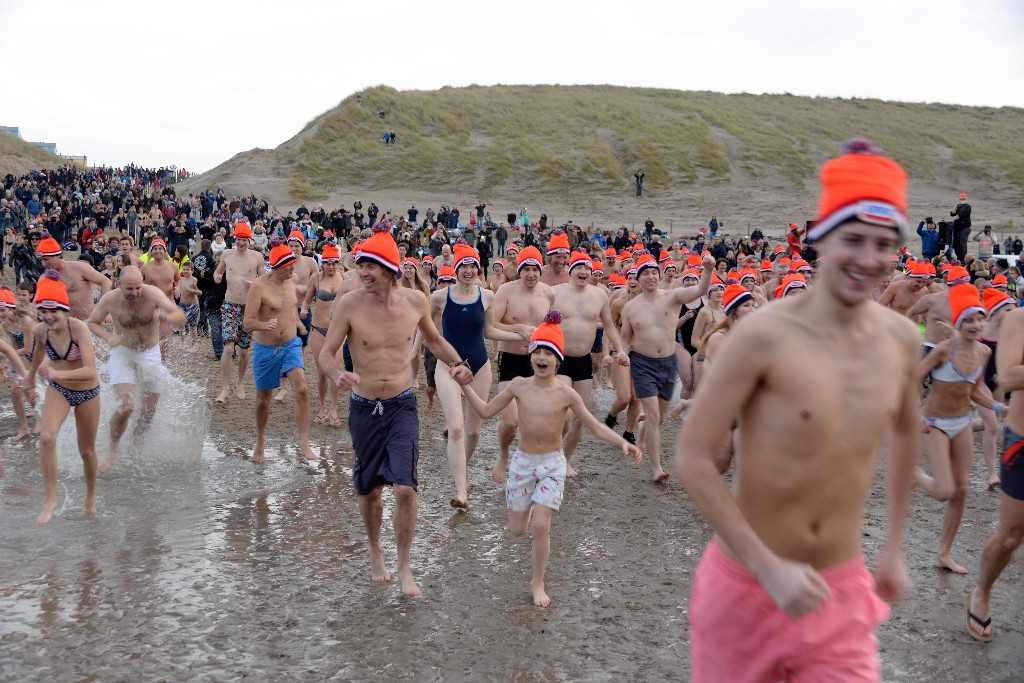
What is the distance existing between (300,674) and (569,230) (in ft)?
97.0

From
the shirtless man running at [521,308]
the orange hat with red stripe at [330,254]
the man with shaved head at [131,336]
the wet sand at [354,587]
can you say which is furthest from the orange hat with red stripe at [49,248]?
the shirtless man running at [521,308]

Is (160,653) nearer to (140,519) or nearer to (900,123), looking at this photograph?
(140,519)

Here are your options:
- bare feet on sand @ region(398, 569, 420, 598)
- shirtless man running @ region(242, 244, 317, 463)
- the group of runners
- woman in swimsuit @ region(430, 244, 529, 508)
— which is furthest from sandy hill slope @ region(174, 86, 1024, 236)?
bare feet on sand @ region(398, 569, 420, 598)

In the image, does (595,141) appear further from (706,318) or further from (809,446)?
(809,446)

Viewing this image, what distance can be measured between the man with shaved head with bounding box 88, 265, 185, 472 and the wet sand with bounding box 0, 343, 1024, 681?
59 cm

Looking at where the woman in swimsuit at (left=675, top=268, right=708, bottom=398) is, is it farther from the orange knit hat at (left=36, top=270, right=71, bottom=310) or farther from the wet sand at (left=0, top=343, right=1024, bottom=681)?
the orange knit hat at (left=36, top=270, right=71, bottom=310)

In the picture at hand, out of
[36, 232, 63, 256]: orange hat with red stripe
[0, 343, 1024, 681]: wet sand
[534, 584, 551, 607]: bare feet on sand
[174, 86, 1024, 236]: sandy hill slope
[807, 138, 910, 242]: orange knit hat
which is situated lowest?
[0, 343, 1024, 681]: wet sand

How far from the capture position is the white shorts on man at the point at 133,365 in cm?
863

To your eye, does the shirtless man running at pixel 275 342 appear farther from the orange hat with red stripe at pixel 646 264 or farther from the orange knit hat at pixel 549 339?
the orange knit hat at pixel 549 339

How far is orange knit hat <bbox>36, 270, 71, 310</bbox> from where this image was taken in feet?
23.2

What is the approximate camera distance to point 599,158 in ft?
188

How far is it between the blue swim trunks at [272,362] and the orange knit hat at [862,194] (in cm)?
732

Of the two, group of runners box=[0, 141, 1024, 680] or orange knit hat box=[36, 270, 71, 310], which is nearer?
group of runners box=[0, 141, 1024, 680]

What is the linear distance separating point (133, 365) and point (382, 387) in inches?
144
